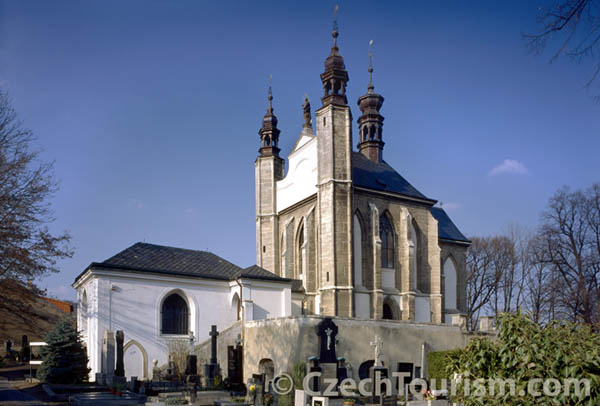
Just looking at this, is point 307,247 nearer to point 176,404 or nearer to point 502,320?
point 176,404

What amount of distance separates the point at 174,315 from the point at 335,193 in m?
11.0

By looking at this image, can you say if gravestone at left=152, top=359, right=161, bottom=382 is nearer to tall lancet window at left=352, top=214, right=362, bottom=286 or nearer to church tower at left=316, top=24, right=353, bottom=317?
church tower at left=316, top=24, right=353, bottom=317

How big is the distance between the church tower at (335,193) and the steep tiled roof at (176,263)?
287 cm

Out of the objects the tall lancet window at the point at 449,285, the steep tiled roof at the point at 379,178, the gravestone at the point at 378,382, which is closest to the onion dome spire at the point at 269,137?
the steep tiled roof at the point at 379,178

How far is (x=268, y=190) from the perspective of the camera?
39.9 meters

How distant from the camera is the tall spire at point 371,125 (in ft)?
141

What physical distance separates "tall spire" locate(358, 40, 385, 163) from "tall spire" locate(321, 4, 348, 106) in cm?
959

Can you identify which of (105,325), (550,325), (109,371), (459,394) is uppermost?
(550,325)

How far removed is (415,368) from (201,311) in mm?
11216

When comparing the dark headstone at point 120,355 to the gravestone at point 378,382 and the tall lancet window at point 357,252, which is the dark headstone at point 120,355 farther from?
the tall lancet window at point 357,252

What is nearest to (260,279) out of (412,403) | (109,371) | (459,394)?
(109,371)

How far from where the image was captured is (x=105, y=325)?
26.5 meters

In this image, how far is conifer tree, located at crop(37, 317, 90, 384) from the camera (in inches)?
941

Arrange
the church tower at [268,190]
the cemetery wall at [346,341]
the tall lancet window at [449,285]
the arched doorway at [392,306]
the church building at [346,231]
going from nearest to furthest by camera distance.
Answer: the cemetery wall at [346,341] < the church building at [346,231] < the arched doorway at [392,306] < the church tower at [268,190] < the tall lancet window at [449,285]
